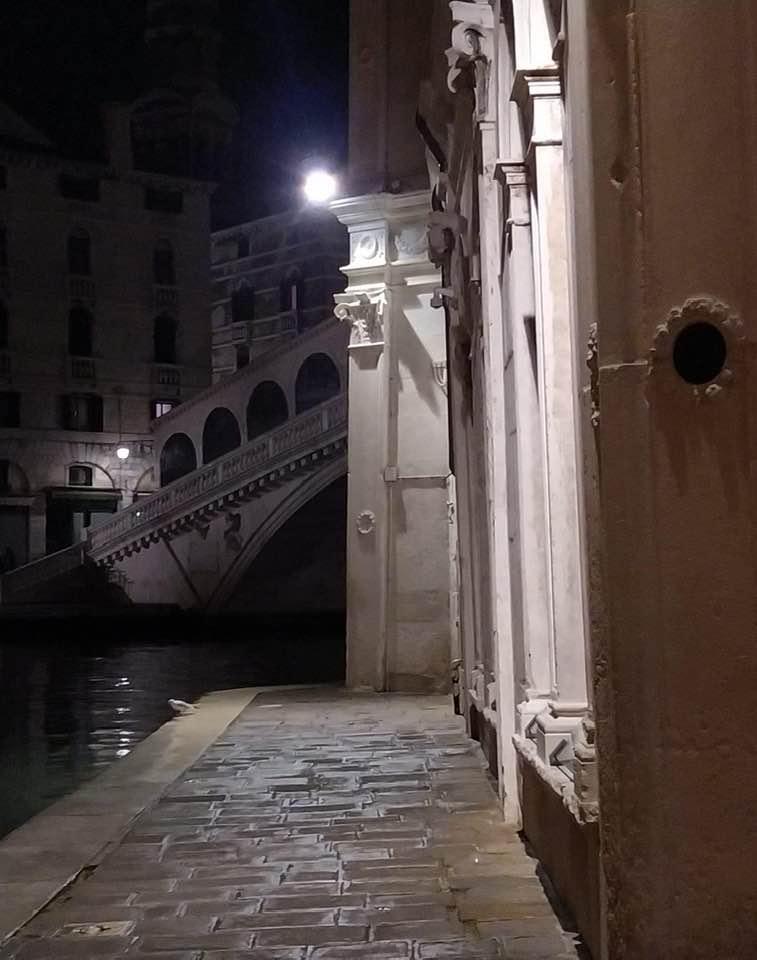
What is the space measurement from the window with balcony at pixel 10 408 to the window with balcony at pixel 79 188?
7559 mm

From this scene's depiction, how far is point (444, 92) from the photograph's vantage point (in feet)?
28.0

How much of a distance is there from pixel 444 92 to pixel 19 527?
33.3 m

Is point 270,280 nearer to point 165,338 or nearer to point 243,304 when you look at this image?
point 243,304

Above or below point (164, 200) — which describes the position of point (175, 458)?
below

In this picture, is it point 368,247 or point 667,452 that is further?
point 368,247

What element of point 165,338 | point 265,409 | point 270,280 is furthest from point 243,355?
point 265,409

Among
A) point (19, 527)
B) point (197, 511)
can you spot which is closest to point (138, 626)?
point (197, 511)

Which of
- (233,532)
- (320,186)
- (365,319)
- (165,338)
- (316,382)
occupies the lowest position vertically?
(233,532)

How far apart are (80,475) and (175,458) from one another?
340 cm

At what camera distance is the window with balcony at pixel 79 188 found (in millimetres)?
41469

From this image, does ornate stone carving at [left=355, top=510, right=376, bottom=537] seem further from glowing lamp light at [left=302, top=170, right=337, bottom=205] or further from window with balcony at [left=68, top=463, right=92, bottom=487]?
window with balcony at [left=68, top=463, right=92, bottom=487]

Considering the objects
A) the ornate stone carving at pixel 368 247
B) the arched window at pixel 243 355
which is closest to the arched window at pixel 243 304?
the arched window at pixel 243 355

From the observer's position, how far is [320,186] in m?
13.3

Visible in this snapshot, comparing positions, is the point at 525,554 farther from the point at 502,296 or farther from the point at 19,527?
the point at 19,527
